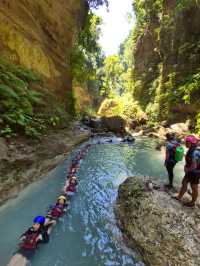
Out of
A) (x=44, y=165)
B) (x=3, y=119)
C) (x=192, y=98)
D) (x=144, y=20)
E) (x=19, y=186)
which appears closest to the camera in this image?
(x=19, y=186)

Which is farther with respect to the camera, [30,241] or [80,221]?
[80,221]

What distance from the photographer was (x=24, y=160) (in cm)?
826

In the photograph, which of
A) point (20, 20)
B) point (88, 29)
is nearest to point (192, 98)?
point (88, 29)

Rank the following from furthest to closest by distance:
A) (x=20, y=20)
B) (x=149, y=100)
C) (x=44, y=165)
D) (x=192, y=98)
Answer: (x=149, y=100)
(x=192, y=98)
(x=20, y=20)
(x=44, y=165)

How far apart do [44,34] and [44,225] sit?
645 inches

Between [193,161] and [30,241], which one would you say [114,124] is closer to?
[193,161]

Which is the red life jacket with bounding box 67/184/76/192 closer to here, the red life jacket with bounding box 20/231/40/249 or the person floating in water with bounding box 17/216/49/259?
the person floating in water with bounding box 17/216/49/259

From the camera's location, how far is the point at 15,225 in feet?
19.6

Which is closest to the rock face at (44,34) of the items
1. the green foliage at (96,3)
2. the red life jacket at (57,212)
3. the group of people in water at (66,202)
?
the green foliage at (96,3)

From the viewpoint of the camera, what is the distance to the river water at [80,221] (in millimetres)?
4980

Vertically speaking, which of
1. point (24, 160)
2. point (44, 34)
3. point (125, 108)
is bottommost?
point (24, 160)

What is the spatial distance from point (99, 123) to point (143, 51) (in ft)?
61.8

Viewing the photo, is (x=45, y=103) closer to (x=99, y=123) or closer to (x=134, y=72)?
(x=99, y=123)

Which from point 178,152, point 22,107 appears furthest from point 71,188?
point 22,107
